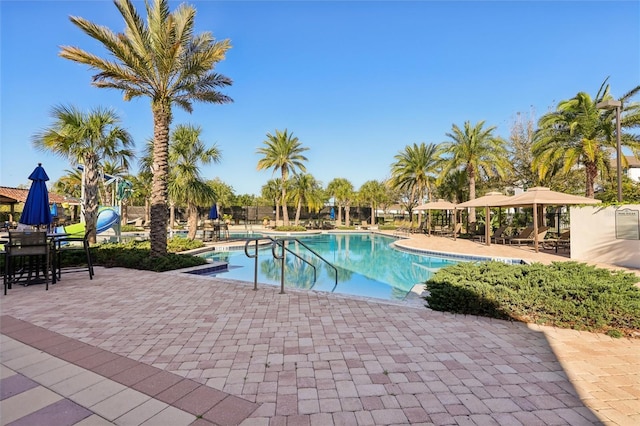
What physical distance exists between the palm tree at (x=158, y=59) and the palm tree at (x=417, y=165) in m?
17.7

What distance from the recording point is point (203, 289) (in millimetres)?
5672

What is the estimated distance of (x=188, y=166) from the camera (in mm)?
14047

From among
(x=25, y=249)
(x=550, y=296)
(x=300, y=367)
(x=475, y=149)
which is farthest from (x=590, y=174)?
(x=25, y=249)

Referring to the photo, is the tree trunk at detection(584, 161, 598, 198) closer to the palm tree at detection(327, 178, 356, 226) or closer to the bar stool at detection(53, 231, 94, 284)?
the palm tree at detection(327, 178, 356, 226)

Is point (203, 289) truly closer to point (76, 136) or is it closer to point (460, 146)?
point (76, 136)

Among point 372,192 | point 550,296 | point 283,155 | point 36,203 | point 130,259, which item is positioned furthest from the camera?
point 372,192

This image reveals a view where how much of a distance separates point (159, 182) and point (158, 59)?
10.4 feet

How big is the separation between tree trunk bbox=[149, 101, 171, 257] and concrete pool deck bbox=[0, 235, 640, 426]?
3501 millimetres

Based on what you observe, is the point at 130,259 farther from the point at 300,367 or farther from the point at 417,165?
the point at 417,165

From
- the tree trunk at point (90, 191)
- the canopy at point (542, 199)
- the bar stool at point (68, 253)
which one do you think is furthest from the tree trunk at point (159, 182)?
the canopy at point (542, 199)

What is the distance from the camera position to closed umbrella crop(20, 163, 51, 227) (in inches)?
267

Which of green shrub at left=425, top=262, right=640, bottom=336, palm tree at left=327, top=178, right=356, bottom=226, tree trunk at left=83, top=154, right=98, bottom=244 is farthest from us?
palm tree at left=327, top=178, right=356, bottom=226

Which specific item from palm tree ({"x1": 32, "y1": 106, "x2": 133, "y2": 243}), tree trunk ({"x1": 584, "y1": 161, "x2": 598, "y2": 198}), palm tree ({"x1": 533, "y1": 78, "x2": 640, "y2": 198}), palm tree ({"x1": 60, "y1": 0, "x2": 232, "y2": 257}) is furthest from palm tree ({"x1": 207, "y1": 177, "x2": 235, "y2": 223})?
tree trunk ({"x1": 584, "y1": 161, "x2": 598, "y2": 198})

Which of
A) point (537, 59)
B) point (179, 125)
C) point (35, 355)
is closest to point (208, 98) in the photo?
point (179, 125)
